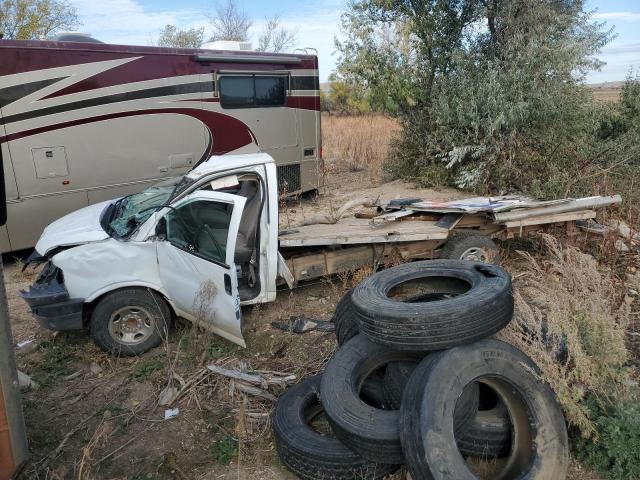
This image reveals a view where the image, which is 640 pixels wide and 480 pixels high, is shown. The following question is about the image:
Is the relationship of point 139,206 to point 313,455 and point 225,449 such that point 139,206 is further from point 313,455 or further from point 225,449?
point 313,455

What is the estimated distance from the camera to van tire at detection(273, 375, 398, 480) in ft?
10.4

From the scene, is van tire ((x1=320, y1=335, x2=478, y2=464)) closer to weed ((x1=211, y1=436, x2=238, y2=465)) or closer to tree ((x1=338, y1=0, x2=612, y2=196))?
weed ((x1=211, y1=436, x2=238, y2=465))

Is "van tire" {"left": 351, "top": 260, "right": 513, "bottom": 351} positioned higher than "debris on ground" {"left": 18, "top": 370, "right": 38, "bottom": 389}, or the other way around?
"van tire" {"left": 351, "top": 260, "right": 513, "bottom": 351}

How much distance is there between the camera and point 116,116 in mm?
8164

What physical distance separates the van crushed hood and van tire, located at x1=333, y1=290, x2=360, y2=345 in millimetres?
2391

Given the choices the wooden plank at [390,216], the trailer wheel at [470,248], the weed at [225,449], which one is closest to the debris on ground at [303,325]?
the wooden plank at [390,216]

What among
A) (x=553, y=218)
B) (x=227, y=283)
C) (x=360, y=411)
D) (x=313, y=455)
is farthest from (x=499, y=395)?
(x=553, y=218)

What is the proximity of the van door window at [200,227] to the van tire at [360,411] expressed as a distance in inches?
73.1

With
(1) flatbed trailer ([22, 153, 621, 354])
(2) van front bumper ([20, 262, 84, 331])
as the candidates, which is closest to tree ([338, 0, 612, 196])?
(1) flatbed trailer ([22, 153, 621, 354])

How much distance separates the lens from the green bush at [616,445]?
307 cm

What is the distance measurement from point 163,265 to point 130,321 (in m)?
0.64

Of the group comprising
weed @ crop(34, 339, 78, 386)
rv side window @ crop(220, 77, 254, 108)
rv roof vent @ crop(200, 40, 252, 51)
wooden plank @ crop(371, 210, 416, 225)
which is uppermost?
rv roof vent @ crop(200, 40, 252, 51)

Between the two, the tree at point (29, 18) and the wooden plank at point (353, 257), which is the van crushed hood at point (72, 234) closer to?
the wooden plank at point (353, 257)

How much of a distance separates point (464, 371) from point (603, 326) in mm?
1070
